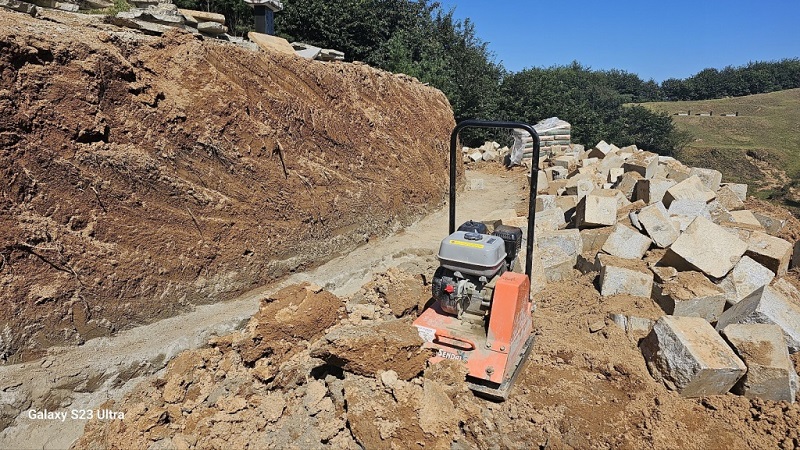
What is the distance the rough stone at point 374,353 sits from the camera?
11.1 ft

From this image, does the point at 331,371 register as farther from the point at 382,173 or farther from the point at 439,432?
the point at 382,173

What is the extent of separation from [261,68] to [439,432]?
16.7ft

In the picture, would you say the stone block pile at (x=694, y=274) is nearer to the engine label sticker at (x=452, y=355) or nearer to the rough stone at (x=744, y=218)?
the rough stone at (x=744, y=218)

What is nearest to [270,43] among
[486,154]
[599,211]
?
[599,211]

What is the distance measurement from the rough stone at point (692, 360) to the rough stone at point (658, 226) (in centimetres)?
245

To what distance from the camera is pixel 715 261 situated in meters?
5.22

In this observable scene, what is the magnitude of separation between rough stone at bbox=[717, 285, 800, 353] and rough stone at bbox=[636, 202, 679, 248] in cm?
181

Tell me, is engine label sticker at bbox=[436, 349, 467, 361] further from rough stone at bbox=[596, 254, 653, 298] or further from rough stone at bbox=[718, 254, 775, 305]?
rough stone at bbox=[718, 254, 775, 305]

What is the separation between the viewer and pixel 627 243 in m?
6.08

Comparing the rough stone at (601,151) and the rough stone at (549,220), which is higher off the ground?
the rough stone at (601,151)

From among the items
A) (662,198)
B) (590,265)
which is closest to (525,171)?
(662,198)

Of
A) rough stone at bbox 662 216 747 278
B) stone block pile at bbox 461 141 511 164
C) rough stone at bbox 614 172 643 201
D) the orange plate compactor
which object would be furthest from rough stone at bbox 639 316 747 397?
stone block pile at bbox 461 141 511 164

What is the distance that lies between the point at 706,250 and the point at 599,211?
5.76ft

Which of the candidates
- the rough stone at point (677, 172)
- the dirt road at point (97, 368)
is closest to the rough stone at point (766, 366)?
the dirt road at point (97, 368)
